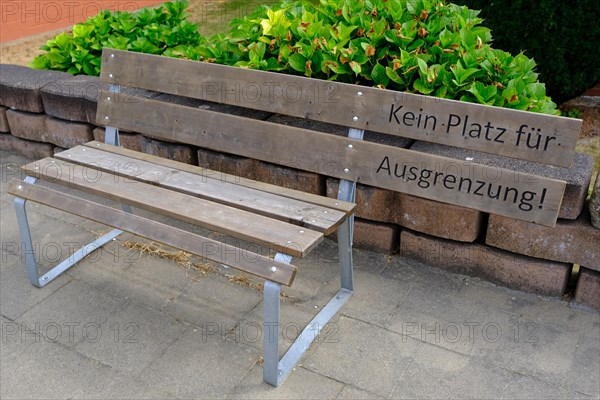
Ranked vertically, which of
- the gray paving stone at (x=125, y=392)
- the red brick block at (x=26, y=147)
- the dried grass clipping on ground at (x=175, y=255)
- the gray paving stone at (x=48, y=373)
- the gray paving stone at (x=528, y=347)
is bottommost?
the gray paving stone at (x=48, y=373)

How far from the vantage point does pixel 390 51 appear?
3359 millimetres

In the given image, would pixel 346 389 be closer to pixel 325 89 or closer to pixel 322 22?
pixel 325 89

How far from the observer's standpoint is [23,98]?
14.0 ft

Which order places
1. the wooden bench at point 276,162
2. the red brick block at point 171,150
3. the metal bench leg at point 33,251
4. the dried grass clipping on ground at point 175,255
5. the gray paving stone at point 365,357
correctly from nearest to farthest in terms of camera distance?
the wooden bench at point 276,162 → the gray paving stone at point 365,357 → the metal bench leg at point 33,251 → the dried grass clipping on ground at point 175,255 → the red brick block at point 171,150

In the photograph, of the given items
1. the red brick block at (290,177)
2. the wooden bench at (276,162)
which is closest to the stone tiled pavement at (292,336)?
the wooden bench at (276,162)

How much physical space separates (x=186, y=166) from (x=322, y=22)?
1070mm

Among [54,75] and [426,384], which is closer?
[426,384]

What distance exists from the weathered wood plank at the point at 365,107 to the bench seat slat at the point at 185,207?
0.57 metres

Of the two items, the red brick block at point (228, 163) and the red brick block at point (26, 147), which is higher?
the red brick block at point (228, 163)

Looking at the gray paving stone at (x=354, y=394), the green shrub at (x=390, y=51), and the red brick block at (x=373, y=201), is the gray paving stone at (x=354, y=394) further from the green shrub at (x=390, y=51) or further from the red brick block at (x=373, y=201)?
the green shrub at (x=390, y=51)

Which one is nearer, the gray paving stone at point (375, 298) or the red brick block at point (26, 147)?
the gray paving stone at point (375, 298)

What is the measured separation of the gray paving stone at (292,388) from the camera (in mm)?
2586

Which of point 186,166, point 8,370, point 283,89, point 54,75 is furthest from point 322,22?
point 8,370

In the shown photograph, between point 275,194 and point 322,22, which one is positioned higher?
point 322,22
